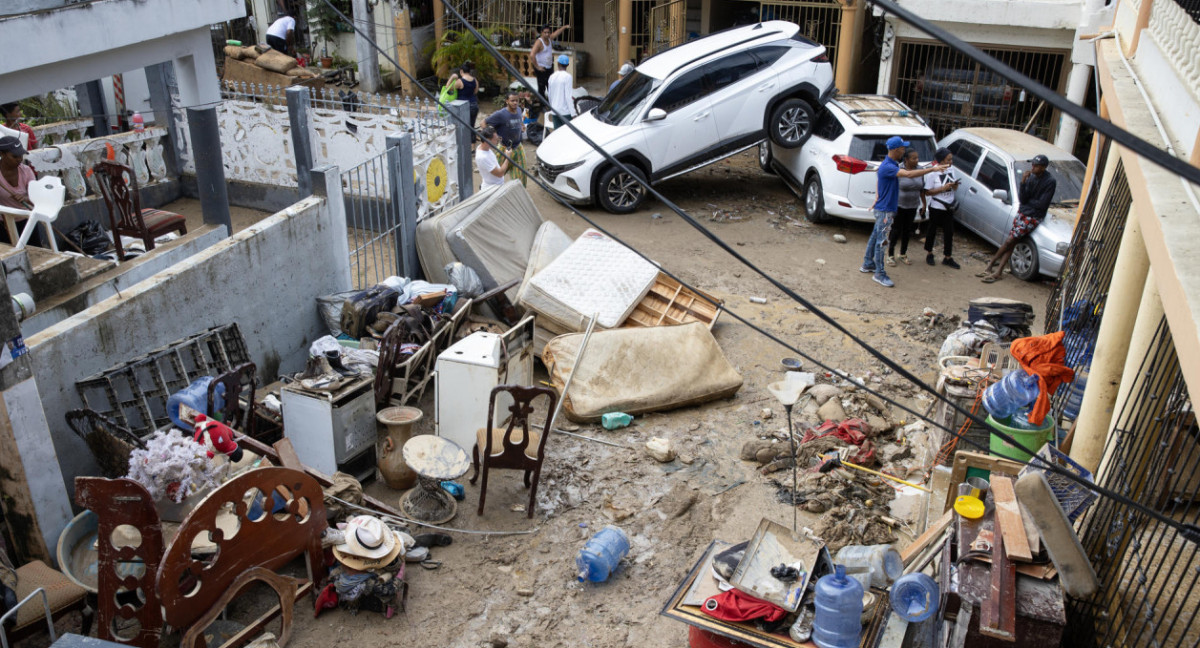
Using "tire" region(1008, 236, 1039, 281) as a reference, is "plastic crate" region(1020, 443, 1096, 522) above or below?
above

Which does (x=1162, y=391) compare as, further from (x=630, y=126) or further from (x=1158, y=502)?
(x=630, y=126)

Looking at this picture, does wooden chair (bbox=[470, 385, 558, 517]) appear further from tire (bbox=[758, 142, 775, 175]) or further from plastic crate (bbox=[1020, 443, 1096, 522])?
tire (bbox=[758, 142, 775, 175])

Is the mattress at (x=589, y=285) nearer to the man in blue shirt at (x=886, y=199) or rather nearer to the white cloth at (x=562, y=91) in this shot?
the man in blue shirt at (x=886, y=199)

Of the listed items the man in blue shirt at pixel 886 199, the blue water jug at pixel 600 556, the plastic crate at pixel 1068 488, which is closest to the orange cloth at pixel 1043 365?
the plastic crate at pixel 1068 488

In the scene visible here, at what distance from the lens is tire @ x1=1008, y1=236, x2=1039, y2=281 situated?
10.9 m

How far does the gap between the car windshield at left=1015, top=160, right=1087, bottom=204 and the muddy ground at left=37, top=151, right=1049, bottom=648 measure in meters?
1.23

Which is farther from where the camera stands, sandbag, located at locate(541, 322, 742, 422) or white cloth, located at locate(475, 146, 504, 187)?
white cloth, located at locate(475, 146, 504, 187)

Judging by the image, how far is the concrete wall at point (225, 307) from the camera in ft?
20.4

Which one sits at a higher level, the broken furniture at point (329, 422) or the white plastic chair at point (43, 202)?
the white plastic chair at point (43, 202)

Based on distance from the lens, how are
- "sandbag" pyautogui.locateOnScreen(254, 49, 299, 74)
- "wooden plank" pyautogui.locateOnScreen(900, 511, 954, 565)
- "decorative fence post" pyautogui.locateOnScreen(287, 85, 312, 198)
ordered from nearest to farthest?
"wooden plank" pyautogui.locateOnScreen(900, 511, 954, 565) → "decorative fence post" pyautogui.locateOnScreen(287, 85, 312, 198) → "sandbag" pyautogui.locateOnScreen(254, 49, 299, 74)

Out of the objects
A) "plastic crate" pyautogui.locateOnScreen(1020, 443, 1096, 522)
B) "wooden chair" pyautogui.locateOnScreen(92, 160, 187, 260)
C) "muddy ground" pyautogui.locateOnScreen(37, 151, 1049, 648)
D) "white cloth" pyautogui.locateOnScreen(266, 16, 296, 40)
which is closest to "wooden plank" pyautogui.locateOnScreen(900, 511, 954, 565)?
"plastic crate" pyautogui.locateOnScreen(1020, 443, 1096, 522)

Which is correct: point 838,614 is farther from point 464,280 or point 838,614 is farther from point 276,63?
point 276,63

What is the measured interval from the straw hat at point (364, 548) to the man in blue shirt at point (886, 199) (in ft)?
24.2

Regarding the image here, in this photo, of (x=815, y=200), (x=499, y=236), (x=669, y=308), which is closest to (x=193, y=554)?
(x=499, y=236)
